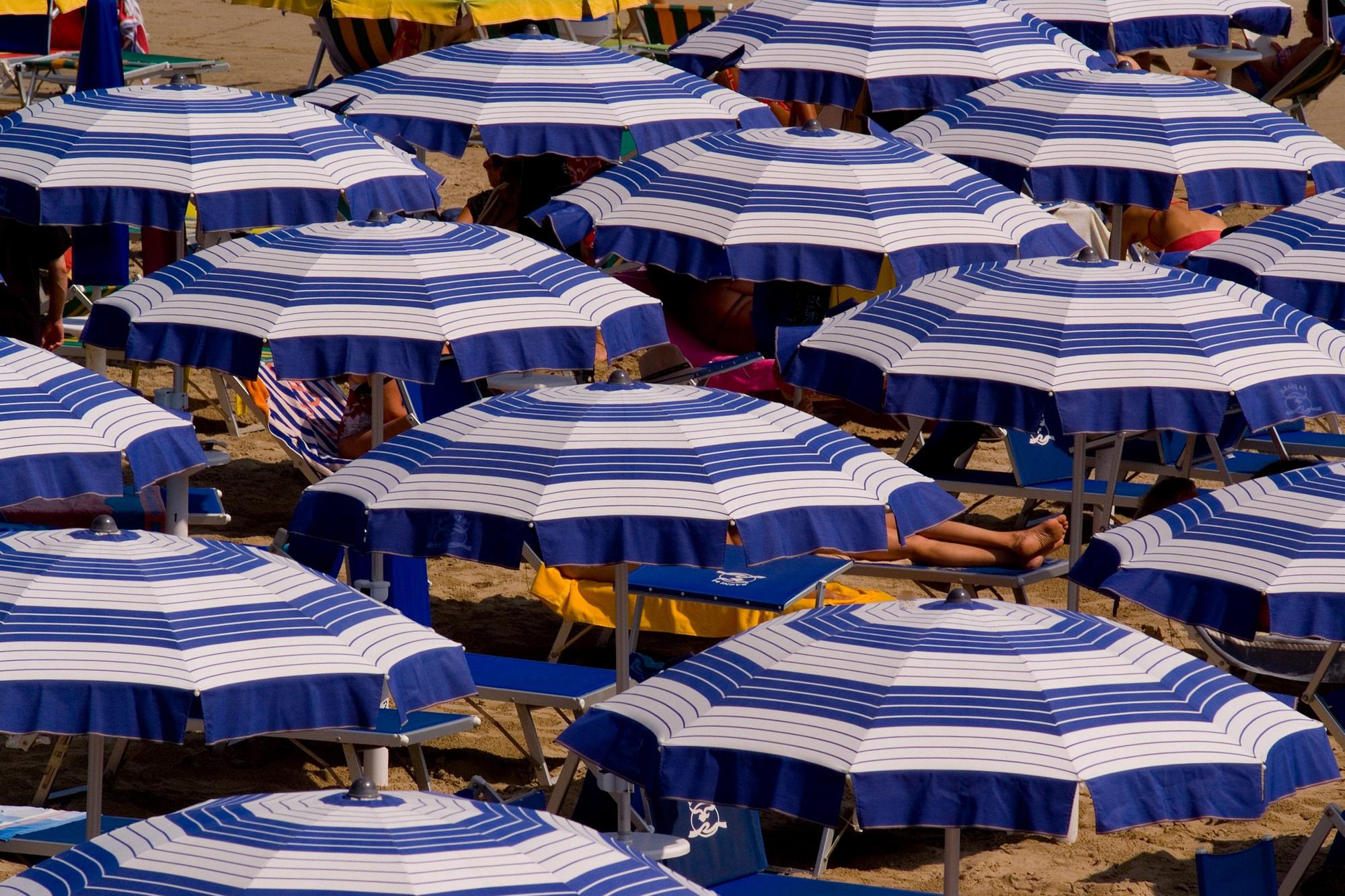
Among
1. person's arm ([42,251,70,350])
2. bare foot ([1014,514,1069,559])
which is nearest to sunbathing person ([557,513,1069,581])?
bare foot ([1014,514,1069,559])

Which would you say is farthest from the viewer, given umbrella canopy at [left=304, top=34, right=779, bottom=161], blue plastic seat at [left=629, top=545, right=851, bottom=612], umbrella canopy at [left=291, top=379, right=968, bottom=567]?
umbrella canopy at [left=304, top=34, right=779, bottom=161]

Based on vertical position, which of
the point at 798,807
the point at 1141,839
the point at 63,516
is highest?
the point at 798,807

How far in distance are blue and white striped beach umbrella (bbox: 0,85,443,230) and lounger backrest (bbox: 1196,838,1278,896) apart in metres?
4.95

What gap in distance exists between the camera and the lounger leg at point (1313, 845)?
18.1ft

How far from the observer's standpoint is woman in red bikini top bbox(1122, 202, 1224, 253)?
38.1 ft

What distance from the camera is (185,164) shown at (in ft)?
27.8

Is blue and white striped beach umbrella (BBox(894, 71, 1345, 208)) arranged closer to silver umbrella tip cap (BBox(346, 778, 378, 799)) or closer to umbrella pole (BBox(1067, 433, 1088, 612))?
umbrella pole (BBox(1067, 433, 1088, 612))

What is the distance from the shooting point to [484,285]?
7.03 metres

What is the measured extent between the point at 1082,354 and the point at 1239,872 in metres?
1.97

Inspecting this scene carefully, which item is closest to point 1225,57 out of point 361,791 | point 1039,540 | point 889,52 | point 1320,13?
point 1320,13

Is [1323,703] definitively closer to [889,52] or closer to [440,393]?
[440,393]

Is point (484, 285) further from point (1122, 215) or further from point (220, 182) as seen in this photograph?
point (1122, 215)

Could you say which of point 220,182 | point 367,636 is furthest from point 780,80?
point 367,636

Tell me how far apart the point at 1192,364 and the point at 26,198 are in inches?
191
